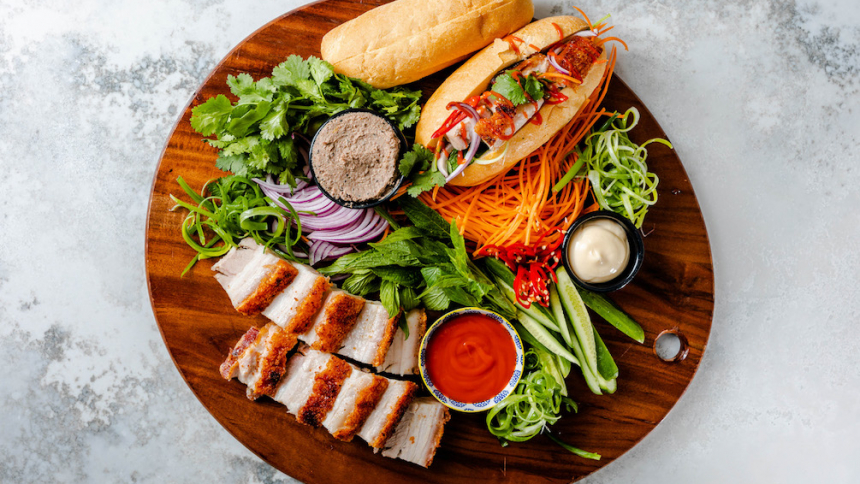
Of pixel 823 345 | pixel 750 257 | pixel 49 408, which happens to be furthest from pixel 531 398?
pixel 49 408

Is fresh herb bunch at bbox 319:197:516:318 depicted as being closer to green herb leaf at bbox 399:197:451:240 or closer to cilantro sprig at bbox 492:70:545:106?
green herb leaf at bbox 399:197:451:240

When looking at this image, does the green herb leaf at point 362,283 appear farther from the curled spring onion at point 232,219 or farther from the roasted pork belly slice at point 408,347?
the curled spring onion at point 232,219

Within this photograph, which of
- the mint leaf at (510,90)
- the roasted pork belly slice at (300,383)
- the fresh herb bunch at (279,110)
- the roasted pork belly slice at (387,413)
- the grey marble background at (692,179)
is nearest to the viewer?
the mint leaf at (510,90)

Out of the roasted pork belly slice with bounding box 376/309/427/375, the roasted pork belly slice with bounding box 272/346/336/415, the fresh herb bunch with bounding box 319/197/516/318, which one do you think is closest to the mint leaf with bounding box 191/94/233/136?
the fresh herb bunch with bounding box 319/197/516/318

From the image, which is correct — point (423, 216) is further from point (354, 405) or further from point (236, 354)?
point (236, 354)

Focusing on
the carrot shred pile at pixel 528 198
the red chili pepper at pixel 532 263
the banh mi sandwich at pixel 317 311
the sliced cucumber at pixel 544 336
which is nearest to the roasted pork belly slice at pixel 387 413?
the banh mi sandwich at pixel 317 311

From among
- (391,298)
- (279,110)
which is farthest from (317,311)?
(279,110)
